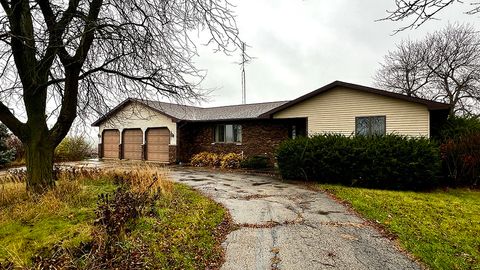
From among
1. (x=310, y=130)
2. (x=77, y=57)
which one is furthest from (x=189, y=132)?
(x=77, y=57)

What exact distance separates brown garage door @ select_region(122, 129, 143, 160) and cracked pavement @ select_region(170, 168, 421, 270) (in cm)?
1602

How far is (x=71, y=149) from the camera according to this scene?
22922mm

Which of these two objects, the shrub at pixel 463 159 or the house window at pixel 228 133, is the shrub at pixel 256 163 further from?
the shrub at pixel 463 159

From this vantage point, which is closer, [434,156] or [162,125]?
[434,156]

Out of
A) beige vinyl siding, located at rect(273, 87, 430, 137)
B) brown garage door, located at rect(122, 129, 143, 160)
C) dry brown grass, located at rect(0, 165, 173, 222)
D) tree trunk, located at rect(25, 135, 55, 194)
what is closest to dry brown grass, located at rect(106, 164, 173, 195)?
dry brown grass, located at rect(0, 165, 173, 222)

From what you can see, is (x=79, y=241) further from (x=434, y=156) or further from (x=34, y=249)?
(x=434, y=156)

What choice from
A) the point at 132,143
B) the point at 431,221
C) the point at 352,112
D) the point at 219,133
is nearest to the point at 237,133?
the point at 219,133

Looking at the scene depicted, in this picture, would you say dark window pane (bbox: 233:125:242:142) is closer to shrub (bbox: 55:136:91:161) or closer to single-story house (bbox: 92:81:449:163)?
single-story house (bbox: 92:81:449:163)

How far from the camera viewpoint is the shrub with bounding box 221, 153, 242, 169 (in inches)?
722

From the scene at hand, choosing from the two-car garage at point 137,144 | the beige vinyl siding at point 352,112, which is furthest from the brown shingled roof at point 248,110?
the two-car garage at point 137,144

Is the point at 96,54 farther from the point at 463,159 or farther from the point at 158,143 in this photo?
the point at 158,143

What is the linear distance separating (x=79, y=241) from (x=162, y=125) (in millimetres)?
17717

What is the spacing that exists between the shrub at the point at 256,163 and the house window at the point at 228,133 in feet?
7.63

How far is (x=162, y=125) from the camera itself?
21.5 metres
